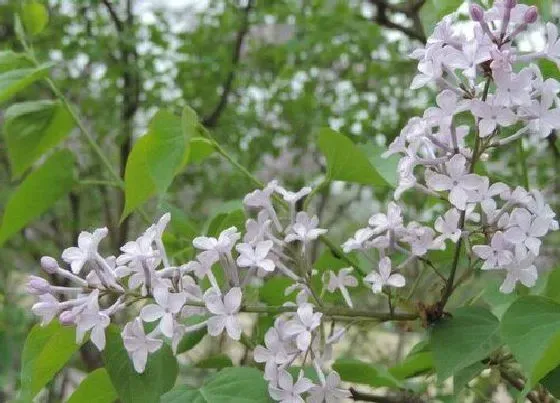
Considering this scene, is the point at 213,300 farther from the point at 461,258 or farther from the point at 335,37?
the point at 335,37

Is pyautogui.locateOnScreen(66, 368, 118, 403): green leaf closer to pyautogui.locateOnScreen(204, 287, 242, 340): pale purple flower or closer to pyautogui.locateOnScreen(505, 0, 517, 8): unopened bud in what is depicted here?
pyautogui.locateOnScreen(204, 287, 242, 340): pale purple flower

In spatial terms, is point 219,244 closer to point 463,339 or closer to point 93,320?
point 93,320

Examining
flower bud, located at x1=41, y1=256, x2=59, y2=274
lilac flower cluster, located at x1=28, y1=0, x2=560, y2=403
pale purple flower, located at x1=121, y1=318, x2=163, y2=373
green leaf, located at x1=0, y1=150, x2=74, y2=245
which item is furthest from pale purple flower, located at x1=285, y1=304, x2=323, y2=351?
green leaf, located at x1=0, y1=150, x2=74, y2=245

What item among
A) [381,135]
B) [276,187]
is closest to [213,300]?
[276,187]

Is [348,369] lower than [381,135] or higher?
higher

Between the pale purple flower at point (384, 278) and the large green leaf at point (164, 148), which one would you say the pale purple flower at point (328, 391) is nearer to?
the pale purple flower at point (384, 278)

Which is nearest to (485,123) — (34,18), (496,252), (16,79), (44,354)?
(496,252)
